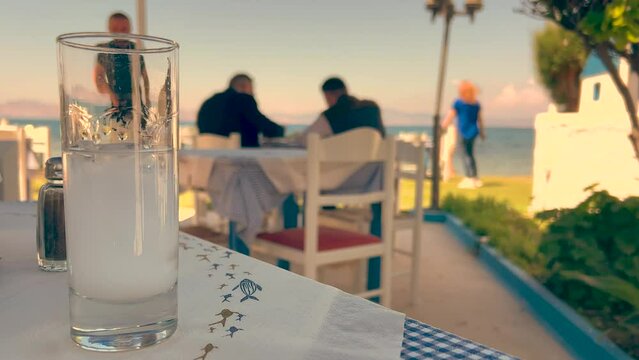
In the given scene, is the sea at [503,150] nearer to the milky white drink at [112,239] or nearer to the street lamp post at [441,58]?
the street lamp post at [441,58]

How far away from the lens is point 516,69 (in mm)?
32281

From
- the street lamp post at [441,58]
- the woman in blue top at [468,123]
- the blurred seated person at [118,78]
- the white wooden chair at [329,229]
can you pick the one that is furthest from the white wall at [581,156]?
the blurred seated person at [118,78]

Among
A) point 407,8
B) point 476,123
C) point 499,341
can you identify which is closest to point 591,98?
point 476,123

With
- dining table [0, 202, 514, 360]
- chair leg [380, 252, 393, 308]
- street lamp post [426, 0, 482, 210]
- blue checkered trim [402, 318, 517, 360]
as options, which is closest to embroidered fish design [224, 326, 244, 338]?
dining table [0, 202, 514, 360]

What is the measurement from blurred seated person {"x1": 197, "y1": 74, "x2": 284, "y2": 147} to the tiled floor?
0.95 meters

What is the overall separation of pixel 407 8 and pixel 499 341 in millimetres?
27735

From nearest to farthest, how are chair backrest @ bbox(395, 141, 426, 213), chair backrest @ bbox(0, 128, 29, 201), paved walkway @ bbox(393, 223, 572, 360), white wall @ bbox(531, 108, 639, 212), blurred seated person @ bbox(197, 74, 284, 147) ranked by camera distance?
paved walkway @ bbox(393, 223, 572, 360)
chair backrest @ bbox(395, 141, 426, 213)
blurred seated person @ bbox(197, 74, 284, 147)
chair backrest @ bbox(0, 128, 29, 201)
white wall @ bbox(531, 108, 639, 212)

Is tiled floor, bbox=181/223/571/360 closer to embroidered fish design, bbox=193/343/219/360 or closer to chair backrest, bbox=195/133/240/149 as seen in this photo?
chair backrest, bbox=195/133/240/149

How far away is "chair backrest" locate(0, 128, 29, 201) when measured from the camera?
3.56m

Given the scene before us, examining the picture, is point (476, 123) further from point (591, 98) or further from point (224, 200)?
point (224, 200)

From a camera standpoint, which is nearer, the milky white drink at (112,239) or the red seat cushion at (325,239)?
the milky white drink at (112,239)

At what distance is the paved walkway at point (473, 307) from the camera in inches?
96.9

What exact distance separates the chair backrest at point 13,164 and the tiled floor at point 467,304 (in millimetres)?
1654

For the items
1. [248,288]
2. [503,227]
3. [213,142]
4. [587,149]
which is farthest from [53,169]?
[587,149]
